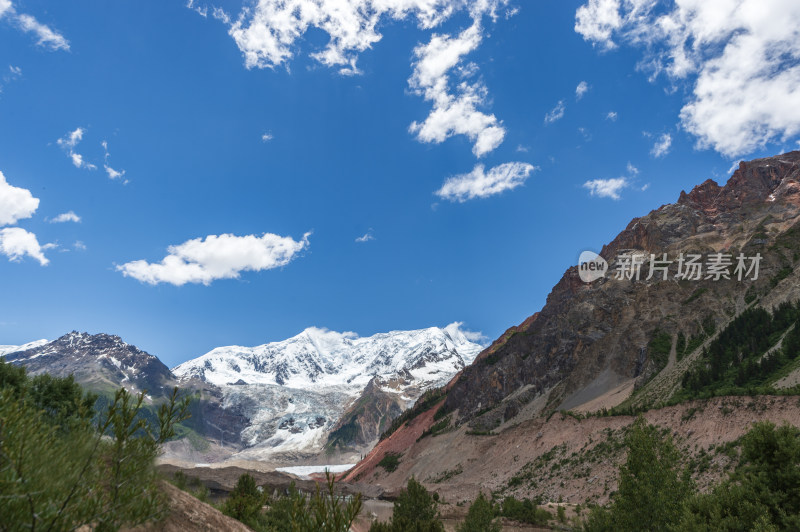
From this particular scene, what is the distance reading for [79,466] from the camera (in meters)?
5.59

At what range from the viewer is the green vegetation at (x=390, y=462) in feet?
359

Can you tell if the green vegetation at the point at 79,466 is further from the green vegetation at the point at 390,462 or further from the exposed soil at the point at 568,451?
the green vegetation at the point at 390,462

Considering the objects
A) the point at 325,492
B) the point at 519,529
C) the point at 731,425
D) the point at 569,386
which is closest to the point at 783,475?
the point at 325,492

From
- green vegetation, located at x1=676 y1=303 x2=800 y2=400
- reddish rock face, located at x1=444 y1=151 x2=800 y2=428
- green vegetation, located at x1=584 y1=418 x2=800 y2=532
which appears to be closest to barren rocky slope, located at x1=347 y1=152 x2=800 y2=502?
reddish rock face, located at x1=444 y1=151 x2=800 y2=428

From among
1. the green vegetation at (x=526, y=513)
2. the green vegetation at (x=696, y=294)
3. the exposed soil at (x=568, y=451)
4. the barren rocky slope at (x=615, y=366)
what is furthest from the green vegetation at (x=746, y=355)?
the green vegetation at (x=526, y=513)

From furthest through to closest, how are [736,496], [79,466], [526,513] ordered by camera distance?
[526,513] < [736,496] < [79,466]

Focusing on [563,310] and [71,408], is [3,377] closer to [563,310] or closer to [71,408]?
[71,408]

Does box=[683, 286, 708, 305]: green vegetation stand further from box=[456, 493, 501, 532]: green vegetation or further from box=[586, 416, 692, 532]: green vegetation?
box=[456, 493, 501, 532]: green vegetation

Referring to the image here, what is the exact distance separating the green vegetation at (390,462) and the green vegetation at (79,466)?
371ft

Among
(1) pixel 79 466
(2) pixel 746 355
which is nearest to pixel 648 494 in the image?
(1) pixel 79 466

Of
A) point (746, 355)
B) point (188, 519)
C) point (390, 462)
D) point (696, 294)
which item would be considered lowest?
point (390, 462)

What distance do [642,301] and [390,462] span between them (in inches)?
2964

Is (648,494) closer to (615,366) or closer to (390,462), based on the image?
(615,366)

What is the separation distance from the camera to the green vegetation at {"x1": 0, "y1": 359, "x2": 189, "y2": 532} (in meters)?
4.88
